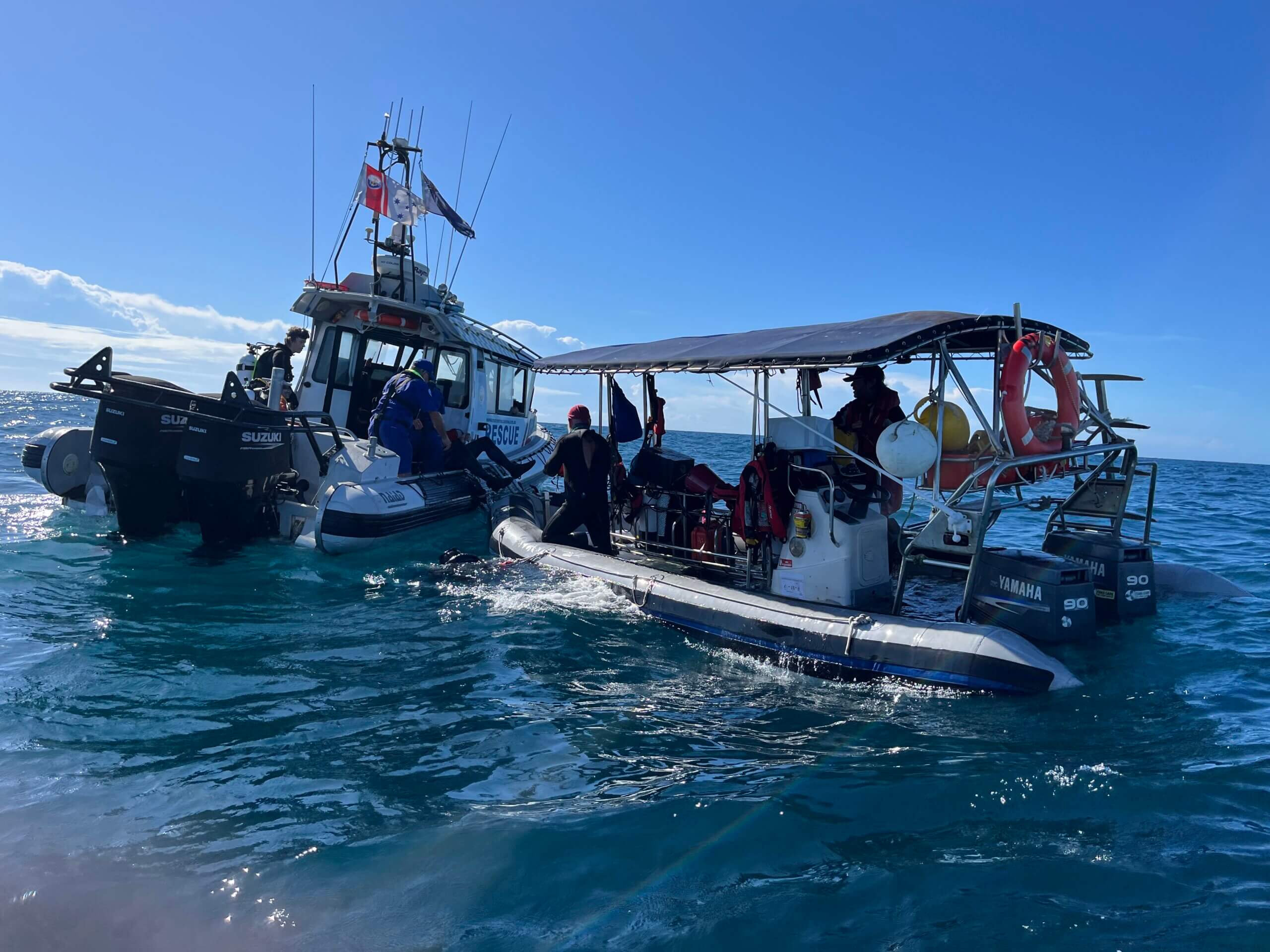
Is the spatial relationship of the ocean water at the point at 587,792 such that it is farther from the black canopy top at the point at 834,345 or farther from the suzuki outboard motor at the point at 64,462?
the suzuki outboard motor at the point at 64,462

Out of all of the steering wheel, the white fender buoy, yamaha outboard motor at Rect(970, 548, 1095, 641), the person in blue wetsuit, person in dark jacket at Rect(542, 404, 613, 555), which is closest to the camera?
the white fender buoy

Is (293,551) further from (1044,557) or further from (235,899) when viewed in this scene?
(1044,557)

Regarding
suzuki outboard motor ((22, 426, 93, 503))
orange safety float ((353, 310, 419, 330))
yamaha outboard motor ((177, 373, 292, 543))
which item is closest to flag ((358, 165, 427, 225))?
orange safety float ((353, 310, 419, 330))

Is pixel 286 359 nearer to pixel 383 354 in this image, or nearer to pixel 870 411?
pixel 383 354

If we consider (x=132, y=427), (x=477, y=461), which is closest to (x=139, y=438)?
(x=132, y=427)

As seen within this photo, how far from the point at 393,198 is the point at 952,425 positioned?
32.1ft

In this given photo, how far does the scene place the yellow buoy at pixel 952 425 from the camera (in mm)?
7156

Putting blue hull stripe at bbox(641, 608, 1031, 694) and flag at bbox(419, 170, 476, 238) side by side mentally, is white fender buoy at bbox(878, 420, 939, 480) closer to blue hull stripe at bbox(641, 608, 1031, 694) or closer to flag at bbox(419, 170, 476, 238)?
blue hull stripe at bbox(641, 608, 1031, 694)

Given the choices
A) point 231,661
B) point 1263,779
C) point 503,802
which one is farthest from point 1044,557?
point 231,661

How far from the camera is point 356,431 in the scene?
12891mm

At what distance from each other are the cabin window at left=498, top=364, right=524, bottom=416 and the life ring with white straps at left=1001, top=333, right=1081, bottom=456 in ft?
32.0

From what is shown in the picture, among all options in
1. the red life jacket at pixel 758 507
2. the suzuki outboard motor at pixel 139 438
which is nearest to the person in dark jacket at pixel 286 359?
the suzuki outboard motor at pixel 139 438

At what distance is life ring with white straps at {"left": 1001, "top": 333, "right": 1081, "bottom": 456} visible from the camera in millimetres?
6465

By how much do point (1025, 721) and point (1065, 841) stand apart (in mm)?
1410
